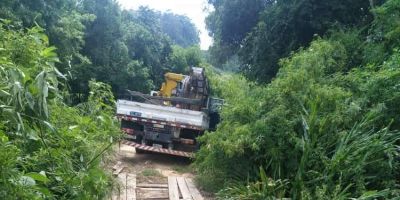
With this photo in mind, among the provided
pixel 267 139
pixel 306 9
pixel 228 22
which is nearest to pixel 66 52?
pixel 228 22

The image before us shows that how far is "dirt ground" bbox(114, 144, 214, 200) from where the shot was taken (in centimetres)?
742

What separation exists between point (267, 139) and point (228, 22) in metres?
11.2

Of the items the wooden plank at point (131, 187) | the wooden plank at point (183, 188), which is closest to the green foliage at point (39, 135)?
the wooden plank at point (131, 187)

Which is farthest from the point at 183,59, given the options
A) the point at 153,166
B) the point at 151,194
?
the point at 151,194

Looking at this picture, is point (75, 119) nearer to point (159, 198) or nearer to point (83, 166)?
point (83, 166)

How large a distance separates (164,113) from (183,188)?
10.9 ft

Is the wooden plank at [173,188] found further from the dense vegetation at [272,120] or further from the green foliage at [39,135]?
the green foliage at [39,135]

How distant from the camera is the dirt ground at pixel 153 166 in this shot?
7423 millimetres

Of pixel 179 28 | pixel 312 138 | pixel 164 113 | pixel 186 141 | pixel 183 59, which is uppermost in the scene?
pixel 179 28

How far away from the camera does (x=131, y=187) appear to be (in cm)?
650

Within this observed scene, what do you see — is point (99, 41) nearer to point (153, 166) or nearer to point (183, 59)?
point (183, 59)

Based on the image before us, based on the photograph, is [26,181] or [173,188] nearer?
[26,181]

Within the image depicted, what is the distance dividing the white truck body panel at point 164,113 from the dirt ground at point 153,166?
894 millimetres

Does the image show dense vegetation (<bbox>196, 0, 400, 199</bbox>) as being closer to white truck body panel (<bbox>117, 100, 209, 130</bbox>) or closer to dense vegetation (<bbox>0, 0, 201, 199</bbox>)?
white truck body panel (<bbox>117, 100, 209, 130</bbox>)
